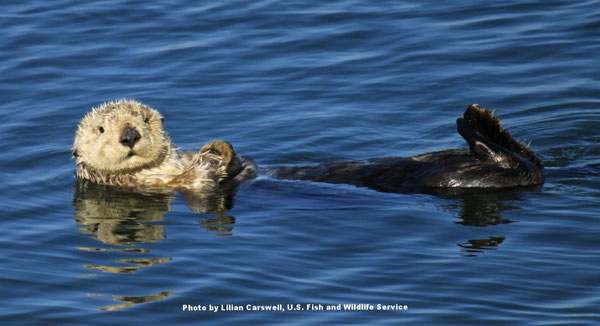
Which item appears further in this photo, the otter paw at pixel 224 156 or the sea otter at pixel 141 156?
the otter paw at pixel 224 156

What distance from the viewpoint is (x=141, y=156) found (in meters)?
6.71

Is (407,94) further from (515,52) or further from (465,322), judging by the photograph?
(465,322)

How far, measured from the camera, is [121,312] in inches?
195

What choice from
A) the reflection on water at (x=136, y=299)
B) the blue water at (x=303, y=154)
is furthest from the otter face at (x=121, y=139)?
the reflection on water at (x=136, y=299)

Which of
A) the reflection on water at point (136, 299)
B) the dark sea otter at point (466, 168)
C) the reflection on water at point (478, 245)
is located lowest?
the reflection on water at point (136, 299)

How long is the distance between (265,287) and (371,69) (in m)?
4.83

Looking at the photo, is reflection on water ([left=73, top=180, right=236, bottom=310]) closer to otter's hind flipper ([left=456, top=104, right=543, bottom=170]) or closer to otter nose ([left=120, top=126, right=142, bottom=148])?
otter nose ([left=120, top=126, right=142, bottom=148])

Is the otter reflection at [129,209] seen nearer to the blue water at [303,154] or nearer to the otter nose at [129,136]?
the blue water at [303,154]

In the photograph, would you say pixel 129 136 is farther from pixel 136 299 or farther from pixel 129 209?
pixel 136 299

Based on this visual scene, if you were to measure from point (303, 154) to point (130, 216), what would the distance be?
1873 millimetres

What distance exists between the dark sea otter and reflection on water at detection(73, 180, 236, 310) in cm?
90

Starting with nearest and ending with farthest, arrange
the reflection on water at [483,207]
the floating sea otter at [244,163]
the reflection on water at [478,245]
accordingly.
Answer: the reflection on water at [478,245] < the reflection on water at [483,207] < the floating sea otter at [244,163]

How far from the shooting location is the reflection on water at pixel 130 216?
19.2ft

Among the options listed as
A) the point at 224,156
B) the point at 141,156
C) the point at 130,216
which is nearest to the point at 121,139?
the point at 141,156
